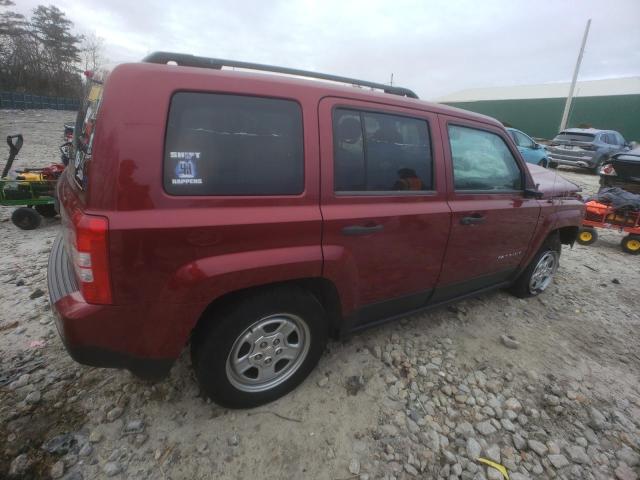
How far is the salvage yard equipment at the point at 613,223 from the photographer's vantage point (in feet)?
18.0

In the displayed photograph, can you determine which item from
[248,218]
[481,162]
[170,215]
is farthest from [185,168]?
[481,162]

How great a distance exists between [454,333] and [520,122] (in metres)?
36.0

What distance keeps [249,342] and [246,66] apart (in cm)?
161

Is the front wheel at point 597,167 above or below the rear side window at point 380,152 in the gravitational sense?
below

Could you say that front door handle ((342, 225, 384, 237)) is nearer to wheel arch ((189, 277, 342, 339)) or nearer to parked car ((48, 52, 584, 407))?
parked car ((48, 52, 584, 407))

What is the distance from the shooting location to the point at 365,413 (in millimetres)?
2137

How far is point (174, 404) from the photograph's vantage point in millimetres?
2080

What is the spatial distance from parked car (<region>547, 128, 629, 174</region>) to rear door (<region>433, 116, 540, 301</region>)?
11.9 meters

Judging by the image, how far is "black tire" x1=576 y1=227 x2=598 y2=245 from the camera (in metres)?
5.79

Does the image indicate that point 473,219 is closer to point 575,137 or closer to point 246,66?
point 246,66

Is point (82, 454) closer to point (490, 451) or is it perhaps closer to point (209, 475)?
point (209, 475)

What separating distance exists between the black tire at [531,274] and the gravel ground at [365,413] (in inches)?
23.0

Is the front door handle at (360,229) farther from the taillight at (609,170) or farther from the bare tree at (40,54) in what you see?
the bare tree at (40,54)

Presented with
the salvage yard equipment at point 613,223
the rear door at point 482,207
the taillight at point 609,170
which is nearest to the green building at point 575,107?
the taillight at point 609,170
